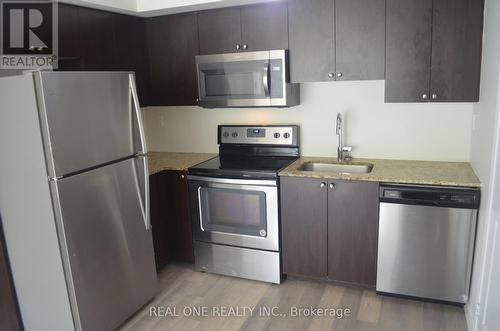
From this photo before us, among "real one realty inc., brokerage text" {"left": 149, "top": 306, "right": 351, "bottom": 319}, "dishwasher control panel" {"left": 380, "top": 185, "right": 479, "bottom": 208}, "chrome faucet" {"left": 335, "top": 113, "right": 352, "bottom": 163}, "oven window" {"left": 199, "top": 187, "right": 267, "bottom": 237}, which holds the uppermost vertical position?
"chrome faucet" {"left": 335, "top": 113, "right": 352, "bottom": 163}

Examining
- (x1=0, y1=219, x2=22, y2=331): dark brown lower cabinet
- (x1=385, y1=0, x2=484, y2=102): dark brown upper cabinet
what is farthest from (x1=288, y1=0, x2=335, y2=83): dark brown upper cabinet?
(x1=0, y1=219, x2=22, y2=331): dark brown lower cabinet

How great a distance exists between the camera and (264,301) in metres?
2.83

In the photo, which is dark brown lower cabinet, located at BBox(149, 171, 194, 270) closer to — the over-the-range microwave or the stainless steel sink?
the over-the-range microwave

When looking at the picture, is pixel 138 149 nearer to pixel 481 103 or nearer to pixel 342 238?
pixel 342 238

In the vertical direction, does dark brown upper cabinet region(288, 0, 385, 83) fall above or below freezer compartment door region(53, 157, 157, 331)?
above

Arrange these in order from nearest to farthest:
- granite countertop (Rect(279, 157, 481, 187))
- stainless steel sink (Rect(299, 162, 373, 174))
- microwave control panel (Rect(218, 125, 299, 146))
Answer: granite countertop (Rect(279, 157, 481, 187))
stainless steel sink (Rect(299, 162, 373, 174))
microwave control panel (Rect(218, 125, 299, 146))

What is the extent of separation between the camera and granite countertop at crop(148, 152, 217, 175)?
3.20 metres

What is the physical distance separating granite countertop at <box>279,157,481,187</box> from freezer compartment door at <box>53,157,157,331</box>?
1.08 metres

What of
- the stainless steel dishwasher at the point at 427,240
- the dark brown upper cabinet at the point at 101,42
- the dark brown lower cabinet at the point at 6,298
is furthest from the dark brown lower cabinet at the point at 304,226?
the dark brown lower cabinet at the point at 6,298

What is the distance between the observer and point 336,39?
2785 millimetres

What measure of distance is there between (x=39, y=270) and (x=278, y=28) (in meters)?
2.28

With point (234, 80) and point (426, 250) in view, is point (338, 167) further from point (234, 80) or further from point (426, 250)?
point (234, 80)

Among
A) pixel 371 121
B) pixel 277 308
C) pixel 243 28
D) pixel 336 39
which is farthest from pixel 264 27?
pixel 277 308

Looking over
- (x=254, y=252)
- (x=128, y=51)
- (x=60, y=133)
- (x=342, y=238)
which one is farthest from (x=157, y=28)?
(x=342, y=238)
